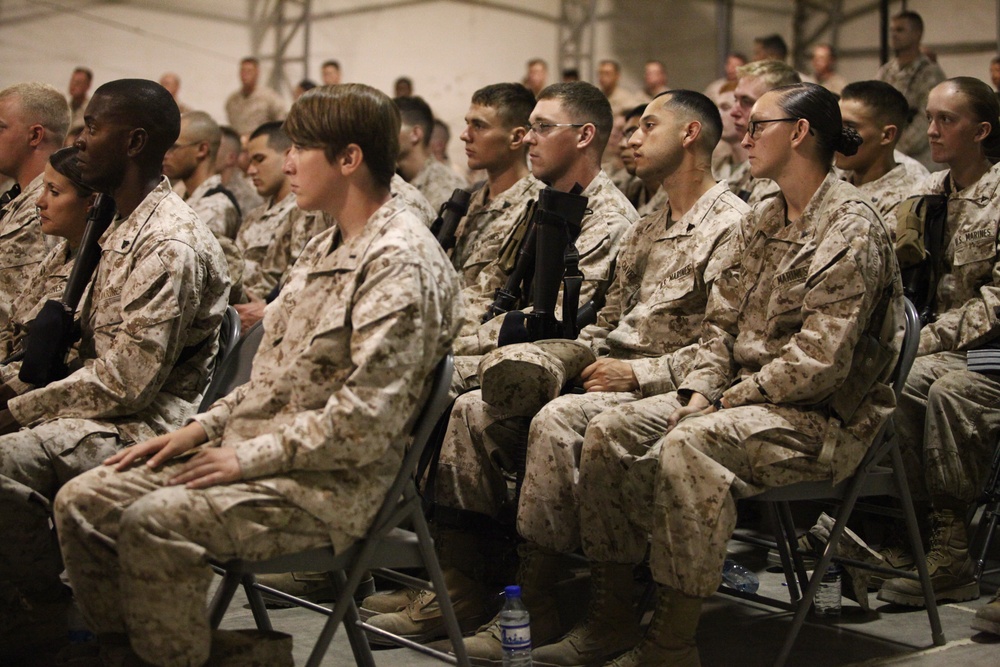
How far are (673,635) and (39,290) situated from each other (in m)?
2.15

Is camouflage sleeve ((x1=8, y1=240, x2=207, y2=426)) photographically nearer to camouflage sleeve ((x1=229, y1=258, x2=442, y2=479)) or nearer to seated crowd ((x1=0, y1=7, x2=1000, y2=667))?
seated crowd ((x1=0, y1=7, x2=1000, y2=667))

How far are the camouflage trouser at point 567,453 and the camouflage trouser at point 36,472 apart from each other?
1031 mm

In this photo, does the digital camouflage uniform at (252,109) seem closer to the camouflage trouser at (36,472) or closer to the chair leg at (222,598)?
the camouflage trouser at (36,472)

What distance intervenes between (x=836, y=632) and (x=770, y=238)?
1.08 metres

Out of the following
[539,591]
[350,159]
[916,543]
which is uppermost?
[350,159]

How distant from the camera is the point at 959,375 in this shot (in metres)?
3.44

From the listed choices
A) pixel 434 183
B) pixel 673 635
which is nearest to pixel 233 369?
pixel 673 635

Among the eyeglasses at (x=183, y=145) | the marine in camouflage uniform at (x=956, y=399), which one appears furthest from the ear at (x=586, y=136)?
the eyeglasses at (x=183, y=145)

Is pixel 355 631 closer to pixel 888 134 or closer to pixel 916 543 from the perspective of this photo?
pixel 916 543

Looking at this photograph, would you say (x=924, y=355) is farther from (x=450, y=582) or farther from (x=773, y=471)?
(x=450, y=582)

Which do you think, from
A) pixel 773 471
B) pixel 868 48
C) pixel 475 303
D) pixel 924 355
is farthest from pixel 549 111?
pixel 868 48

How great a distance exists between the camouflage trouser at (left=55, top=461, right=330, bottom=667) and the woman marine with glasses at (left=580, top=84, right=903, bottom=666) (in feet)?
2.84

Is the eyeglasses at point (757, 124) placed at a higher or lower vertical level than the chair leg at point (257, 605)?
higher

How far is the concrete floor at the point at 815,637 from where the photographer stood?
289cm
